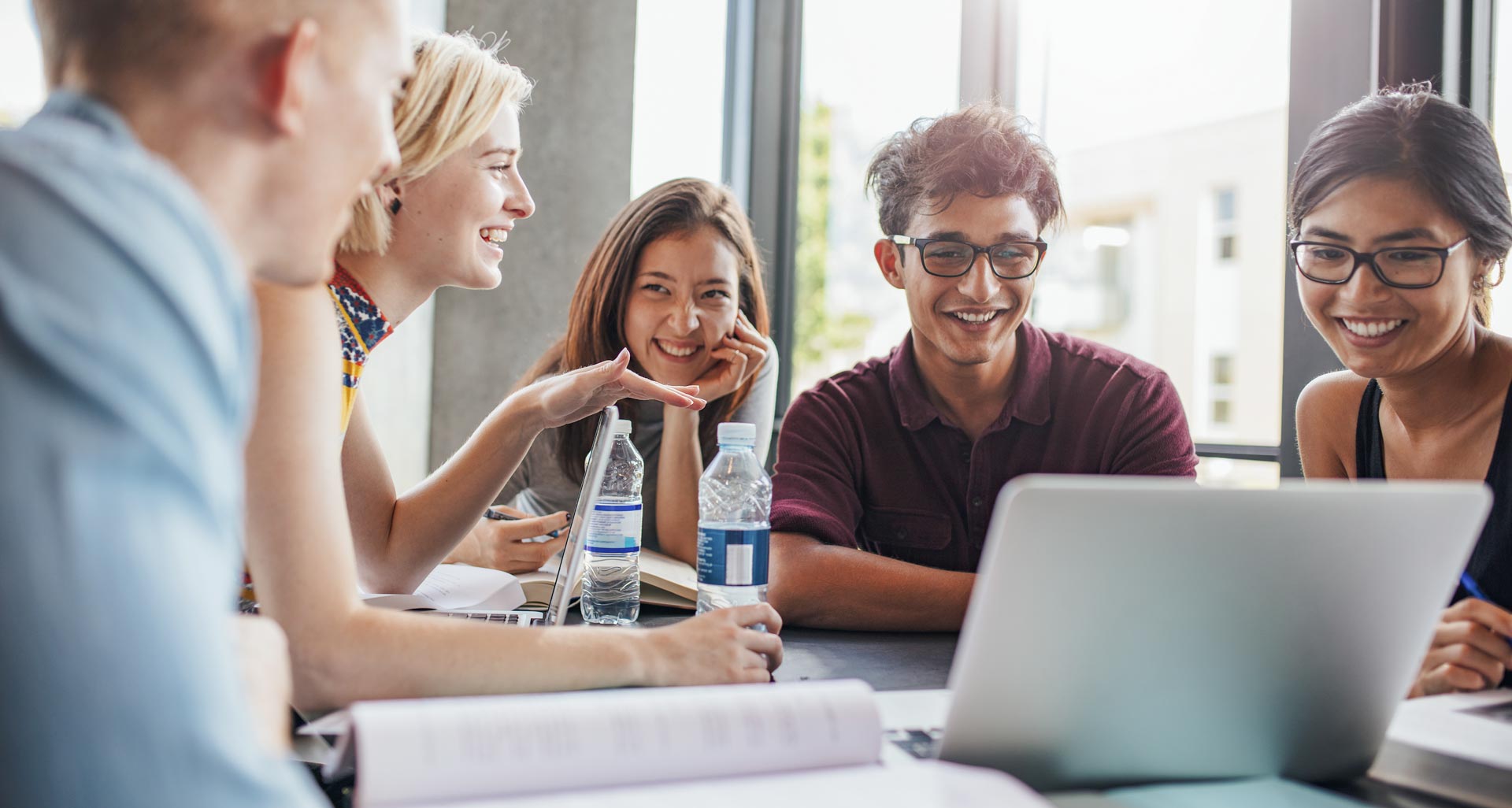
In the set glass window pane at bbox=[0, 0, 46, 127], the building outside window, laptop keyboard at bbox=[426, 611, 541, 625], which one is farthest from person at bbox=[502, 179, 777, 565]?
the building outside window

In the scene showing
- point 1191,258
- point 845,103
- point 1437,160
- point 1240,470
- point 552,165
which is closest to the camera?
point 1437,160

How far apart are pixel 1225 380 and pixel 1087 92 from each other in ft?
44.2

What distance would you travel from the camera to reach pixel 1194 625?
63 cm

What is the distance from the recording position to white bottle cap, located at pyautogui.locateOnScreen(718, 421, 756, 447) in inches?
52.6

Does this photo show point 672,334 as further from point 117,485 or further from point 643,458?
point 117,485

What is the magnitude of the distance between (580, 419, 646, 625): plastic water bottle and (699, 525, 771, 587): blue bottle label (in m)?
0.17

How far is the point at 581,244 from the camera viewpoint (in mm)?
3342

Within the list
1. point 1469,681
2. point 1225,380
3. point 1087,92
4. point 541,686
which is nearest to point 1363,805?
point 1469,681

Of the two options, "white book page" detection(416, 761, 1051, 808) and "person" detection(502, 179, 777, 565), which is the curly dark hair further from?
"white book page" detection(416, 761, 1051, 808)

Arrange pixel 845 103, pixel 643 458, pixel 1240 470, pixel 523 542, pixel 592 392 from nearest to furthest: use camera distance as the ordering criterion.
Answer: pixel 592 392 < pixel 523 542 < pixel 643 458 < pixel 1240 470 < pixel 845 103

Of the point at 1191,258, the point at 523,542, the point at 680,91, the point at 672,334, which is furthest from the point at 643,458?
the point at 1191,258

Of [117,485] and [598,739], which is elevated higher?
[117,485]

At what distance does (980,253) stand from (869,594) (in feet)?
1.97

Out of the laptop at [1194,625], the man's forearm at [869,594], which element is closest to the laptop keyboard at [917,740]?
the laptop at [1194,625]
